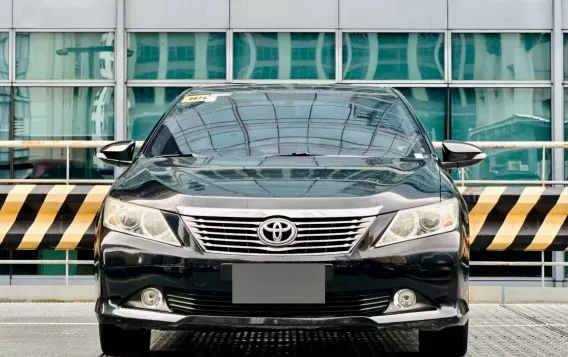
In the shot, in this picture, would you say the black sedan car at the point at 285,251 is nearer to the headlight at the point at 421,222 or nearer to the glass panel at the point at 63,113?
the headlight at the point at 421,222

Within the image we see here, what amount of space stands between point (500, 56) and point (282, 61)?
3.07 meters

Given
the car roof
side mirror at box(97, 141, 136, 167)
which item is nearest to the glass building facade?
the car roof

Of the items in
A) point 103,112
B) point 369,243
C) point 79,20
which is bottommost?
point 369,243

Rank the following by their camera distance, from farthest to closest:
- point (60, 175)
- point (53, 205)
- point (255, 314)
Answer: point (60, 175) → point (53, 205) → point (255, 314)

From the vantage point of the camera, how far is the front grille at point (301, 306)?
18.3ft

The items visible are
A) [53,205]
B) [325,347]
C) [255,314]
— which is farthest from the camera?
[53,205]

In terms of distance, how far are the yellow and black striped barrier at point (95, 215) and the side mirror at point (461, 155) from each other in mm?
2992

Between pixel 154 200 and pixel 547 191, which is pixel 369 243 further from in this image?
pixel 547 191

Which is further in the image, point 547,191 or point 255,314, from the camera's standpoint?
point 547,191

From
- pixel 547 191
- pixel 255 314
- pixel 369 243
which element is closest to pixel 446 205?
pixel 369 243

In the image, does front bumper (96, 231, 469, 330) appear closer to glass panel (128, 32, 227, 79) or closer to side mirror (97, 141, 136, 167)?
side mirror (97, 141, 136, 167)

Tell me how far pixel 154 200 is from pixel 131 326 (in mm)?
648

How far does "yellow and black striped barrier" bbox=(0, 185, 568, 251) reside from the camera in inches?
398

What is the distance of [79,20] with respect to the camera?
52.1 ft
